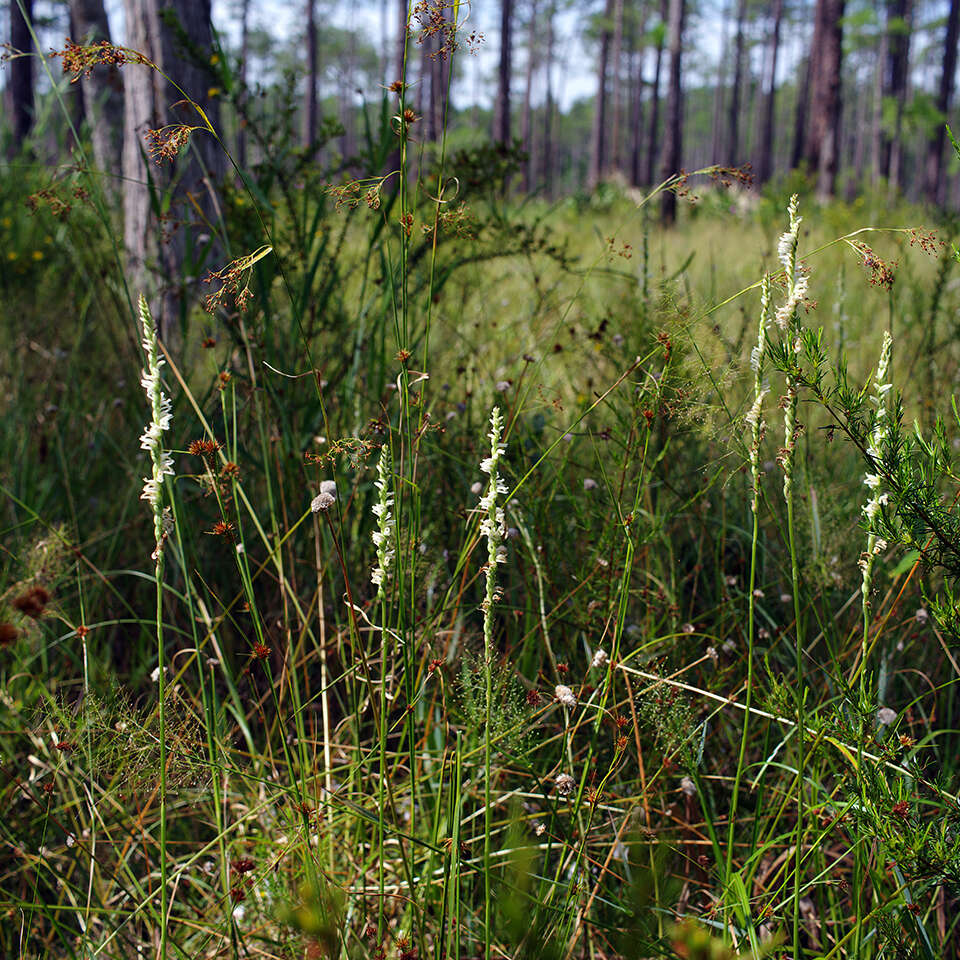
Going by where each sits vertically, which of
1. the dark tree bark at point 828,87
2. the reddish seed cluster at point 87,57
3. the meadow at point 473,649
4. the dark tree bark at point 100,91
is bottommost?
the meadow at point 473,649

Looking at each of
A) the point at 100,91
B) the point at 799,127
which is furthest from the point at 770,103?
the point at 100,91

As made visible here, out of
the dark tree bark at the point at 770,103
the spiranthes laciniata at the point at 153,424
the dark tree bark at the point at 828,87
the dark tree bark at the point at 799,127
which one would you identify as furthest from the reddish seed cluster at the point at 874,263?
the dark tree bark at the point at 770,103

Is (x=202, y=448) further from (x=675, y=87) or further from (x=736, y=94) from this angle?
(x=736, y=94)

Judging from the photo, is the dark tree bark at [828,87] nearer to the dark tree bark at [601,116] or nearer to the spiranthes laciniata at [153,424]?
the dark tree bark at [601,116]

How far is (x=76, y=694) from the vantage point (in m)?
1.82

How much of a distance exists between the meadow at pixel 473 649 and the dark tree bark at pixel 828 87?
12.2 meters

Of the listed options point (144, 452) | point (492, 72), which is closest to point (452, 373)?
point (144, 452)

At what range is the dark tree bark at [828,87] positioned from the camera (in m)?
12.5

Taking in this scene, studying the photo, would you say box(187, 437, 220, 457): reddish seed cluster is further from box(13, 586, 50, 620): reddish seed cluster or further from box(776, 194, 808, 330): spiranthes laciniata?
box(776, 194, 808, 330): spiranthes laciniata

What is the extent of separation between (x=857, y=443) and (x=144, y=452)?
2136 millimetres

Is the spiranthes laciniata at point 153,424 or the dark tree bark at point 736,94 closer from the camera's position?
the spiranthes laciniata at point 153,424

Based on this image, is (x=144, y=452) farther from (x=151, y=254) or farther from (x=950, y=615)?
(x=950, y=615)

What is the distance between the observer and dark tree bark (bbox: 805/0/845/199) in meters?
12.5

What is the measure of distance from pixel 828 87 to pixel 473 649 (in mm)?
14489
